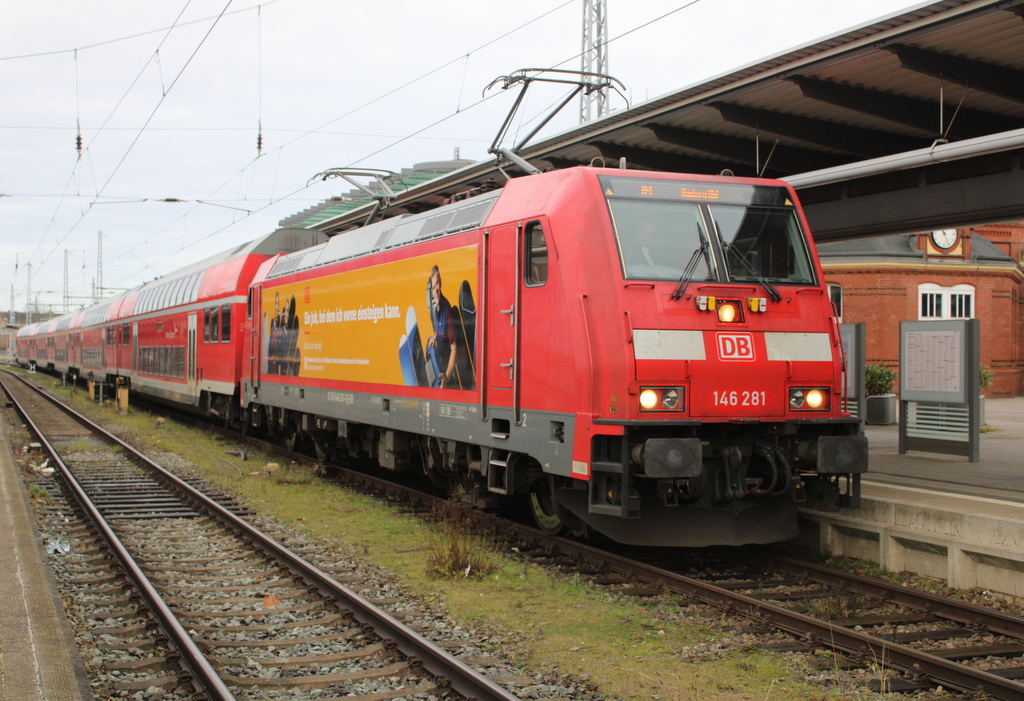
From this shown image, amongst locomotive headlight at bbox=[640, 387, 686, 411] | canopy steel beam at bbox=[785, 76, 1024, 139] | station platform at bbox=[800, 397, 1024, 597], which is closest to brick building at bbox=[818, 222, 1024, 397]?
canopy steel beam at bbox=[785, 76, 1024, 139]

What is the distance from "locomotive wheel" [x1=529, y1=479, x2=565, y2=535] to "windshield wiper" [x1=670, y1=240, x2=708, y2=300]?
96.1 inches

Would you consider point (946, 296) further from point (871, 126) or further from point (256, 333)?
point (256, 333)

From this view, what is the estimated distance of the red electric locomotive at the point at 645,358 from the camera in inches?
286

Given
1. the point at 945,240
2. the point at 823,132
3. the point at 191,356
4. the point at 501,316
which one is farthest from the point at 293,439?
the point at 945,240

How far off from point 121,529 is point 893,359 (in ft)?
86.5

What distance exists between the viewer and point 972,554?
7203 millimetres

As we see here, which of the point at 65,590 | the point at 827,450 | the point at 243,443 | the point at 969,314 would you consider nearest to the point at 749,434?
the point at 827,450

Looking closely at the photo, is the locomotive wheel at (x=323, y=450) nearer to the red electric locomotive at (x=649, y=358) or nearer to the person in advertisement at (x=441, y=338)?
the person in advertisement at (x=441, y=338)

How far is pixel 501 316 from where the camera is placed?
8.64m

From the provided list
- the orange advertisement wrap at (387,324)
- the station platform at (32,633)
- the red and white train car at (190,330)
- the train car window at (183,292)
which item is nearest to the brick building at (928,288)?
the red and white train car at (190,330)

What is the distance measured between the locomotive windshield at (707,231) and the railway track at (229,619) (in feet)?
11.6

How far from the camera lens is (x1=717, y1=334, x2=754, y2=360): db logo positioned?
24.6 ft

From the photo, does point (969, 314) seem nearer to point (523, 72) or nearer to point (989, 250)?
point (989, 250)

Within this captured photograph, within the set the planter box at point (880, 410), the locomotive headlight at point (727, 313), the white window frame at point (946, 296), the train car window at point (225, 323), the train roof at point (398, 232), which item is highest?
the white window frame at point (946, 296)
